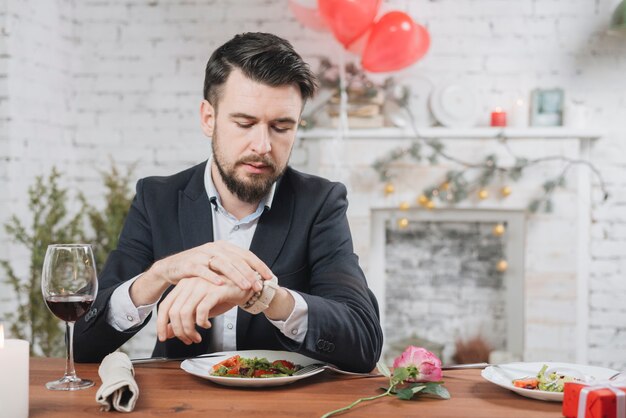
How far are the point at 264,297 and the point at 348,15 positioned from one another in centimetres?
208

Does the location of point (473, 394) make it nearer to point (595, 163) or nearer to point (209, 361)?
point (209, 361)

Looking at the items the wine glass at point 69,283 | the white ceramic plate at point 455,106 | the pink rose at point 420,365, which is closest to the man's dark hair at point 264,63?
the wine glass at point 69,283

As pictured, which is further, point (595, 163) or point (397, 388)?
point (595, 163)

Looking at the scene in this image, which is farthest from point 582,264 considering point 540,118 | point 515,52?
point 515,52

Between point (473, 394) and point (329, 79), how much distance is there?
2.68m

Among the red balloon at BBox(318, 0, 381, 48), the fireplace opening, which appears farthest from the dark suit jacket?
the fireplace opening

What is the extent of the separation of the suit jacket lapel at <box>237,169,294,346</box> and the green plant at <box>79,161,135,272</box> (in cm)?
197

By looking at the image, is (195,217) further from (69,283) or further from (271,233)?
(69,283)

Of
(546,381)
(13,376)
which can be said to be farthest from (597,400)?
(13,376)

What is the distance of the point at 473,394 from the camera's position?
1272 millimetres

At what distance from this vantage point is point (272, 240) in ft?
5.77

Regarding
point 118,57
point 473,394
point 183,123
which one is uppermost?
point 118,57

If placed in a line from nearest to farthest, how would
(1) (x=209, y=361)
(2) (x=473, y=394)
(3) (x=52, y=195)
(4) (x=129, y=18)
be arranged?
1. (2) (x=473, y=394)
2. (1) (x=209, y=361)
3. (3) (x=52, y=195)
4. (4) (x=129, y=18)

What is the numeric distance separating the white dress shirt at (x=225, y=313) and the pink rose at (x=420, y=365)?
22cm
